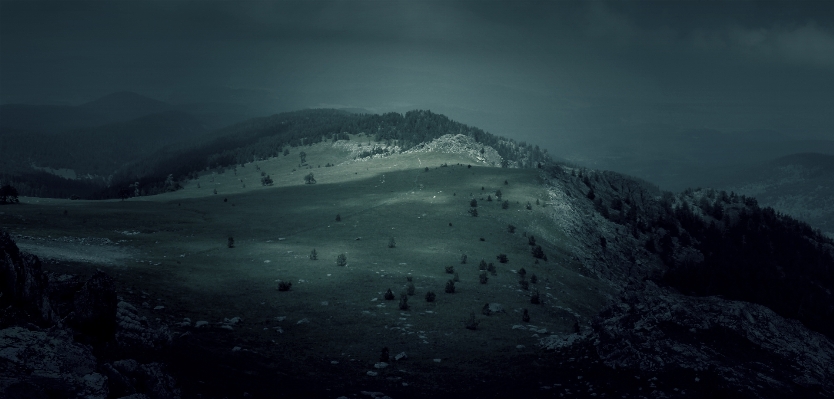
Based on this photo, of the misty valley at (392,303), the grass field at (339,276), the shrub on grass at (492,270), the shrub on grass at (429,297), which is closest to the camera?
the misty valley at (392,303)

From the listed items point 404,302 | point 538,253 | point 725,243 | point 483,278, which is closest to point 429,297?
point 404,302

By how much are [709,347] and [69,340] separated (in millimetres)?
19804

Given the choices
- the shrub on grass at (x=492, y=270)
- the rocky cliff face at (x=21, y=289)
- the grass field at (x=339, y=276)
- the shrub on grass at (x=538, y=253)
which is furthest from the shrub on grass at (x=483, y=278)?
the rocky cliff face at (x=21, y=289)

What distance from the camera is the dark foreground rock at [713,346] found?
624 inches

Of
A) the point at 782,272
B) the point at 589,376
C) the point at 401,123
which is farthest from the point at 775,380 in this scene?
the point at 401,123

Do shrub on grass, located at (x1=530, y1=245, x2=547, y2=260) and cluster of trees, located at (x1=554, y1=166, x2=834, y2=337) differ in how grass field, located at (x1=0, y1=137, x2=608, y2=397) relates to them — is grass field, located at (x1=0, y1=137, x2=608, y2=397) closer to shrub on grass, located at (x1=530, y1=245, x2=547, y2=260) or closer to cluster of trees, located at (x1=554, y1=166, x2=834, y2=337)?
shrub on grass, located at (x1=530, y1=245, x2=547, y2=260)

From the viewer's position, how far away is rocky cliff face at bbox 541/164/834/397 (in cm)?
1572

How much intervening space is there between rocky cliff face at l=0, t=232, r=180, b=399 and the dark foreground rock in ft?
47.2

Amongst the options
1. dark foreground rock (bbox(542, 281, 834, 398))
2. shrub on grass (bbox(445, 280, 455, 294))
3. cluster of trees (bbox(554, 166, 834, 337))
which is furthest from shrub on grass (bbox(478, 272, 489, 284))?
cluster of trees (bbox(554, 166, 834, 337))

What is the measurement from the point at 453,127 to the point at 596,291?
346 feet

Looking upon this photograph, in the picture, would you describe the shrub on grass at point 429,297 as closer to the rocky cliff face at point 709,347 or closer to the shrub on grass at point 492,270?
the rocky cliff face at point 709,347

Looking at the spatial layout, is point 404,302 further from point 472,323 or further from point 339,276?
point 339,276

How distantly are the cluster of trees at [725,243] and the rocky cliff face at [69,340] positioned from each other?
46.0 metres

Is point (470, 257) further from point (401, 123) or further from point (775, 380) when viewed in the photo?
point (401, 123)
